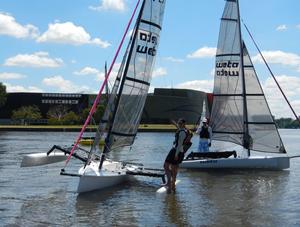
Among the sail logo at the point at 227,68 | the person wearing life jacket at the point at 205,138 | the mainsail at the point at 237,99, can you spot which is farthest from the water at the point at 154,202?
the sail logo at the point at 227,68

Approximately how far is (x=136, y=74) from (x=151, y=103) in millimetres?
118304

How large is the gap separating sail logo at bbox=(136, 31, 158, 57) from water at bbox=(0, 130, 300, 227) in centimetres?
422

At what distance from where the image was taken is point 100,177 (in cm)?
1260

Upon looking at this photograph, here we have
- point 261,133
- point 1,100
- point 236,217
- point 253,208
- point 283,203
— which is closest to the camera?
point 236,217

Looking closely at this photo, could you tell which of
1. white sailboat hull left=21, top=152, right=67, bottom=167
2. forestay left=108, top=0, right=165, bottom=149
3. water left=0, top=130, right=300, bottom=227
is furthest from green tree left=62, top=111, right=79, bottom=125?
forestay left=108, top=0, right=165, bottom=149

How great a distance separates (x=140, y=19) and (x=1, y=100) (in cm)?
11181

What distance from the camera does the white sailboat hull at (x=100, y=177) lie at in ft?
40.1

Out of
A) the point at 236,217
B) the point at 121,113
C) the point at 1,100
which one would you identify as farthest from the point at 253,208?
the point at 1,100

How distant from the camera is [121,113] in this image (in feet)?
46.2

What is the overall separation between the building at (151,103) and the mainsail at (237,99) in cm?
10075

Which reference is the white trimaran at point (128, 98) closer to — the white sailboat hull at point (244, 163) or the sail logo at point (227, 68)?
the white sailboat hull at point (244, 163)

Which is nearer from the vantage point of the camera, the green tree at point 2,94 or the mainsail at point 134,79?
the mainsail at point 134,79

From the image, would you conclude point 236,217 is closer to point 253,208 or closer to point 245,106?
point 253,208

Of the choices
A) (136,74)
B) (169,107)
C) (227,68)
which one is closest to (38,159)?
(136,74)
